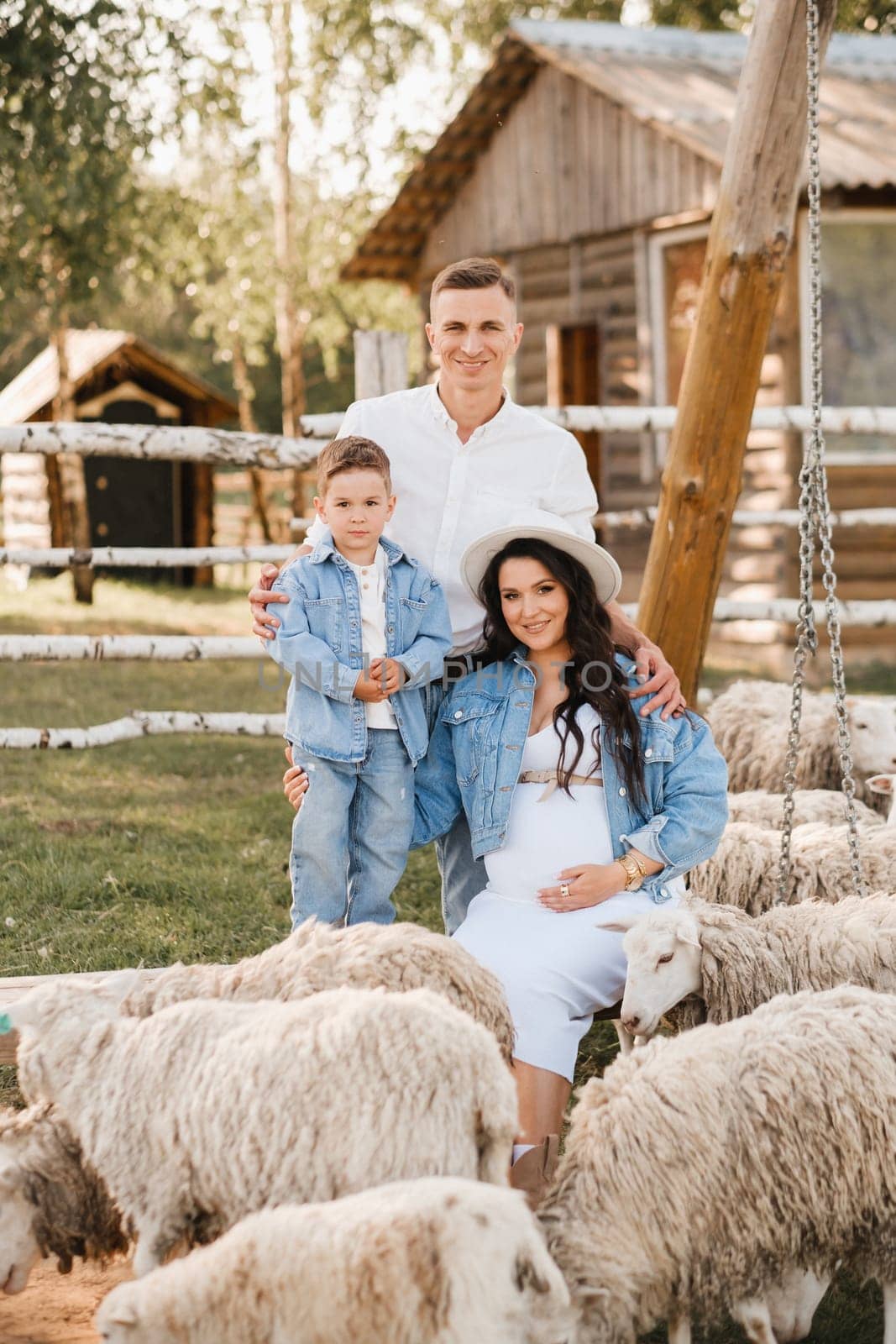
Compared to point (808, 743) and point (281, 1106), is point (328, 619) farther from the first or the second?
point (808, 743)

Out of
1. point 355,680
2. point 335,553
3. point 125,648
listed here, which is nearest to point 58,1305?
point 355,680

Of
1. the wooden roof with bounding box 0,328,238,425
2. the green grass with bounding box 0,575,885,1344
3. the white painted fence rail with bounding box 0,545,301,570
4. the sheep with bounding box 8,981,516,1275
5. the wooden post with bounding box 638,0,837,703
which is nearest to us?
the sheep with bounding box 8,981,516,1275

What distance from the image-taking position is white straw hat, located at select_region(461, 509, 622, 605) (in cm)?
355

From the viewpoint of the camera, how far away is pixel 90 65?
11477 mm

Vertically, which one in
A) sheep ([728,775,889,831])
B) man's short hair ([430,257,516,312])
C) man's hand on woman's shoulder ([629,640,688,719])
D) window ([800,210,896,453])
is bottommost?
sheep ([728,775,889,831])

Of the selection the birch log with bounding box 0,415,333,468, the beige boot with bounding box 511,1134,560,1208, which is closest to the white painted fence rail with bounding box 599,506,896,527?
the birch log with bounding box 0,415,333,468

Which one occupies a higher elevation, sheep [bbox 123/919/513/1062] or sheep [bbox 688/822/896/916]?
sheep [bbox 123/919/513/1062]

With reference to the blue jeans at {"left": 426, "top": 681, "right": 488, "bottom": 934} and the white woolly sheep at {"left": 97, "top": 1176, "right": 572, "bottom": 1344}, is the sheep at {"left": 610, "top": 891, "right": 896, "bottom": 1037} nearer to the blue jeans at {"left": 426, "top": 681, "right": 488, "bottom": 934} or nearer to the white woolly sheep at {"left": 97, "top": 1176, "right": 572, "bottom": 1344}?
the blue jeans at {"left": 426, "top": 681, "right": 488, "bottom": 934}

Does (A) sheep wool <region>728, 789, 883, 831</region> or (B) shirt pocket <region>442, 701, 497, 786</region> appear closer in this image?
(B) shirt pocket <region>442, 701, 497, 786</region>

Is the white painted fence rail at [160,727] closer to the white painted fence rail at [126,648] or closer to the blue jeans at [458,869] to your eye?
the white painted fence rail at [126,648]

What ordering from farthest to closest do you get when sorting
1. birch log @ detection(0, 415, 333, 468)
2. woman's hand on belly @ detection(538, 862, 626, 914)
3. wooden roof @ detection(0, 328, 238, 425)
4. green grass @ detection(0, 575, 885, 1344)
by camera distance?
wooden roof @ detection(0, 328, 238, 425), birch log @ detection(0, 415, 333, 468), green grass @ detection(0, 575, 885, 1344), woman's hand on belly @ detection(538, 862, 626, 914)

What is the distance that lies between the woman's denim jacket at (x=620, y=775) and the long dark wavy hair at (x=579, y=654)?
29mm

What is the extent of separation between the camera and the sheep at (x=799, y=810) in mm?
4680

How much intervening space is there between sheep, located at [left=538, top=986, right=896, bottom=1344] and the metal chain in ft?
3.80
